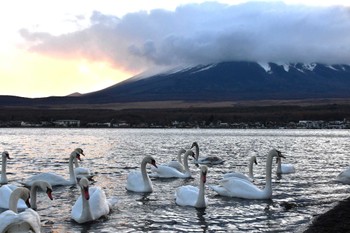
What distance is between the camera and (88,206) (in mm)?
13492

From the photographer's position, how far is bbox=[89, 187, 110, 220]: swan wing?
13.8 metres

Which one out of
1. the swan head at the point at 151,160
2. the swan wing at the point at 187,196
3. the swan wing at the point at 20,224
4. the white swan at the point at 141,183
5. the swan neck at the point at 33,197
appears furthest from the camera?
the swan head at the point at 151,160

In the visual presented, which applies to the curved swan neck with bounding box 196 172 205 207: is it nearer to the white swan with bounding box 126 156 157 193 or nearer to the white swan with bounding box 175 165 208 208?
Answer: the white swan with bounding box 175 165 208 208

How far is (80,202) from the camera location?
14031 mm

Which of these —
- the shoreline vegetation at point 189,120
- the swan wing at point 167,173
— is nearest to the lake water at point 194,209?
the swan wing at point 167,173

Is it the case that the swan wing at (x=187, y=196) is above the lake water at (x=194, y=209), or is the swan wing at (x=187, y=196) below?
above

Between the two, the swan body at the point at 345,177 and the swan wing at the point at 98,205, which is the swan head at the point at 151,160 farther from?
the swan body at the point at 345,177

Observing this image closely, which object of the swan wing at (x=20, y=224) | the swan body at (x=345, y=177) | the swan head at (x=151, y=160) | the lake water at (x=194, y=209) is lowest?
the lake water at (x=194, y=209)

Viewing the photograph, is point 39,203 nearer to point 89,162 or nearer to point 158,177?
point 158,177

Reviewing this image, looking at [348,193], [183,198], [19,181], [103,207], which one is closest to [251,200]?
[183,198]

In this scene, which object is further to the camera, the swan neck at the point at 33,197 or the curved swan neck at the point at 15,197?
the swan neck at the point at 33,197

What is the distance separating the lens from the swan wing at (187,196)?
15789mm

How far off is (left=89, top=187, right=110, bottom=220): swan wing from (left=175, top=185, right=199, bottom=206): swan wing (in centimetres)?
240

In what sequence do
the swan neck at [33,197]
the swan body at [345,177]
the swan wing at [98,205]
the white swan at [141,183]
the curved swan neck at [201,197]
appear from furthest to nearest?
the swan body at [345,177], the white swan at [141,183], the curved swan neck at [201,197], the swan neck at [33,197], the swan wing at [98,205]
